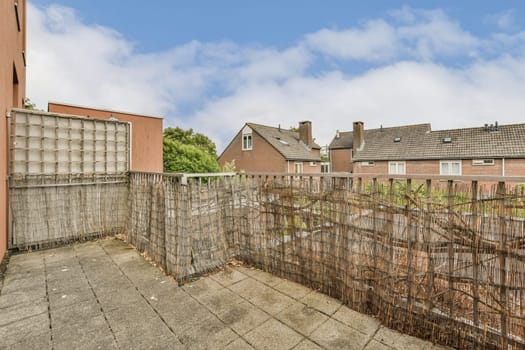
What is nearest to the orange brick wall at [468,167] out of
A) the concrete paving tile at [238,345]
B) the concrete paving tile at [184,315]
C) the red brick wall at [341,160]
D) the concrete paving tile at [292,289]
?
the red brick wall at [341,160]

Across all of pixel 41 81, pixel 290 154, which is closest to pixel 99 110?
pixel 41 81

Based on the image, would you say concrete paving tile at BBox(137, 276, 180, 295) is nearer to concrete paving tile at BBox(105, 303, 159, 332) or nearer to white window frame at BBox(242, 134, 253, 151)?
concrete paving tile at BBox(105, 303, 159, 332)

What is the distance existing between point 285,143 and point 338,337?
20329 millimetres

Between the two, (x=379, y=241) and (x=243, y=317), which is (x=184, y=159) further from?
(x=379, y=241)

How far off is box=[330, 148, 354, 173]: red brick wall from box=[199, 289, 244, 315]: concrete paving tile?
23.9m

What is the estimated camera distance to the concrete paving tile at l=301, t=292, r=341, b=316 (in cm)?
243

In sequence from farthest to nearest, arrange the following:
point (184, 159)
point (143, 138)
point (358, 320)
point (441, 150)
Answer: point (441, 150), point (184, 159), point (143, 138), point (358, 320)

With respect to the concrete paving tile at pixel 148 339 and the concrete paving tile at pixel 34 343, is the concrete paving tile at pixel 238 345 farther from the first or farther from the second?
the concrete paving tile at pixel 34 343

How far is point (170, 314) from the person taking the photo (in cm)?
236

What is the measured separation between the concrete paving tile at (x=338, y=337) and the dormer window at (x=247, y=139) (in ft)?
65.4

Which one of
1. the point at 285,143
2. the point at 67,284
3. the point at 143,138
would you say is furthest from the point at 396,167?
the point at 67,284

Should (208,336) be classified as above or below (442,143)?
below

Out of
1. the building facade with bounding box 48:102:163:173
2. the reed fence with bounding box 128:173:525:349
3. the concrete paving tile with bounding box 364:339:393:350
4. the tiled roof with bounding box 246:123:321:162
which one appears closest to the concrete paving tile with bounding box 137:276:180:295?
the reed fence with bounding box 128:173:525:349

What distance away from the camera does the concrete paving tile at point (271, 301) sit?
245cm
